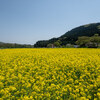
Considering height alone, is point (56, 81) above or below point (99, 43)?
below

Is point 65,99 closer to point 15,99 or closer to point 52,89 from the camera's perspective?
point 52,89

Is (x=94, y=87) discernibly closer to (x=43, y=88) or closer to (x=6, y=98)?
(x=43, y=88)

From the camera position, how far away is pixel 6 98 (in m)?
3.35

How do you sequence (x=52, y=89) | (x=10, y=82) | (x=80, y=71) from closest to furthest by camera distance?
1. (x=52, y=89)
2. (x=10, y=82)
3. (x=80, y=71)

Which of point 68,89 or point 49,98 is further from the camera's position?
point 68,89

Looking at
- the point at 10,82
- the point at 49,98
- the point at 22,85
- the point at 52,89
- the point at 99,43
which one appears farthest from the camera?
the point at 99,43

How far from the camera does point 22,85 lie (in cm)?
398

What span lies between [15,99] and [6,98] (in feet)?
0.87

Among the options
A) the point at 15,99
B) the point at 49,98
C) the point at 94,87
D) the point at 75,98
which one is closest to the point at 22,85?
the point at 15,99

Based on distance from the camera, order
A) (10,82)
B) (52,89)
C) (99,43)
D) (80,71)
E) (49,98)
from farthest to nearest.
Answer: (99,43), (80,71), (10,82), (52,89), (49,98)

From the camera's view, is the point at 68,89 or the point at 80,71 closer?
the point at 68,89

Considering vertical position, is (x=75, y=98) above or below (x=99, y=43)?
below

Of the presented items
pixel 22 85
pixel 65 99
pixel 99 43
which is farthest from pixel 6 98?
pixel 99 43

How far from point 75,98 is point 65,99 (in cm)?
30
